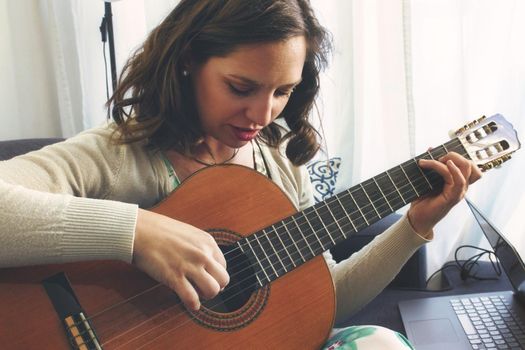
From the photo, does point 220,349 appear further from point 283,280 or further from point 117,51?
point 117,51

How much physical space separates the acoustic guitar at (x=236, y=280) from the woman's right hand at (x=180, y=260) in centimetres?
6

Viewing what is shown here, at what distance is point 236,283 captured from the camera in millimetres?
857

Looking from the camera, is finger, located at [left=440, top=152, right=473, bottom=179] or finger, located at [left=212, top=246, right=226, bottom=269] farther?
finger, located at [left=440, top=152, right=473, bottom=179]

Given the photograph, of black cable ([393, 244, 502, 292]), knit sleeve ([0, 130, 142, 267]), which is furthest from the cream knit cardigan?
black cable ([393, 244, 502, 292])

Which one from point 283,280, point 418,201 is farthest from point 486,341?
point 283,280

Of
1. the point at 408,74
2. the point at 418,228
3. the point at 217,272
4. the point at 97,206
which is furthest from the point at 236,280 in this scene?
the point at 408,74

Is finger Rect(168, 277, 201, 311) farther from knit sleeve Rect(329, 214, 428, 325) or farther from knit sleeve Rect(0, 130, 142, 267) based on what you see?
knit sleeve Rect(329, 214, 428, 325)

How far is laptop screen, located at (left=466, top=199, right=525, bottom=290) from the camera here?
1100 mm

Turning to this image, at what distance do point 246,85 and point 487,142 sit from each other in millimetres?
483

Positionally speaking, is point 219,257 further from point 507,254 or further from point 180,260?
point 507,254

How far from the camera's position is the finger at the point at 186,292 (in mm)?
729

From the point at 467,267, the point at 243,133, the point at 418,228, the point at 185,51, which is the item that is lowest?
the point at 467,267

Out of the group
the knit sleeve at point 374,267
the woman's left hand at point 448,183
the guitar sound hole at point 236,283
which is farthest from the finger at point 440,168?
the guitar sound hole at point 236,283

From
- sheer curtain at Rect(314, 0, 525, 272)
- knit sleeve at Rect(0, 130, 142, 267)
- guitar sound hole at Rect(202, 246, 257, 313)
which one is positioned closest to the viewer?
knit sleeve at Rect(0, 130, 142, 267)
